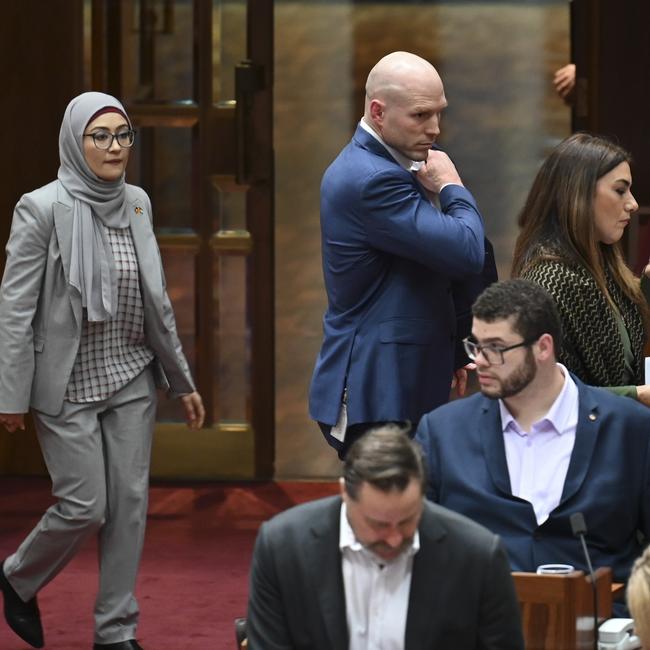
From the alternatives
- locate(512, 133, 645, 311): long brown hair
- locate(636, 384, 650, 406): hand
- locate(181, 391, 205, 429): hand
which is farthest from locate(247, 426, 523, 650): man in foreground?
locate(181, 391, 205, 429): hand

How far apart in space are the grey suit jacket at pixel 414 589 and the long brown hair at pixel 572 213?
1.41m

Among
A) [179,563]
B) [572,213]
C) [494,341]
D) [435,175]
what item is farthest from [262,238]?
[494,341]

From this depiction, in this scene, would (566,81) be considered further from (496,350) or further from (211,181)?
(496,350)

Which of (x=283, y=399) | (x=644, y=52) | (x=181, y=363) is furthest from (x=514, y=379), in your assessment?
(x=283, y=399)

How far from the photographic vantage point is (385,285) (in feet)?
15.7

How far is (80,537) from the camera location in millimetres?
5195

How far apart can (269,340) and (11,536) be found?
4.52 feet

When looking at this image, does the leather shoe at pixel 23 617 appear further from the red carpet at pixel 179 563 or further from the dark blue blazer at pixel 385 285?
the dark blue blazer at pixel 385 285

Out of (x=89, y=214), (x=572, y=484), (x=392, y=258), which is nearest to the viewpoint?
(x=572, y=484)

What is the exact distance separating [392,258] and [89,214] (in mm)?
909

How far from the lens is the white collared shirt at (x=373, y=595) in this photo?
341cm

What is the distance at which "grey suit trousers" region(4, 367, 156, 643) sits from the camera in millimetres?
5113

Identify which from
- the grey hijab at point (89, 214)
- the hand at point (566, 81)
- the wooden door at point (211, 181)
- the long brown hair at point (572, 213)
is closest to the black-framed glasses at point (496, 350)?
the long brown hair at point (572, 213)

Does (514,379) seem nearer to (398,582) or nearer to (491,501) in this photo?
(491,501)
